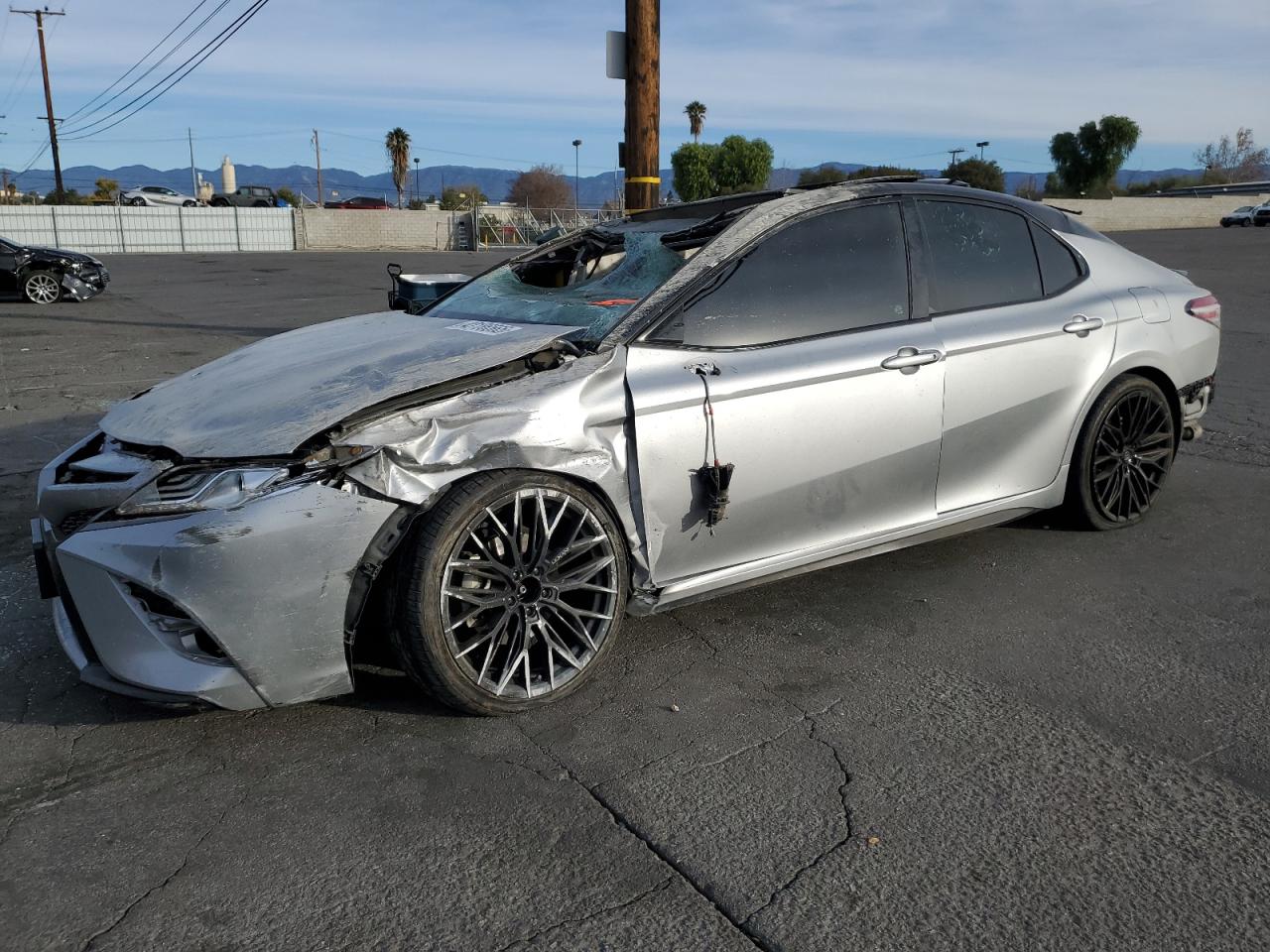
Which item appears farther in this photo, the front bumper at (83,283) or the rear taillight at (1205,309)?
the front bumper at (83,283)

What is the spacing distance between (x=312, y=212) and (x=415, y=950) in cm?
4631

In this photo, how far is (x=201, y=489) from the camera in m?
3.02

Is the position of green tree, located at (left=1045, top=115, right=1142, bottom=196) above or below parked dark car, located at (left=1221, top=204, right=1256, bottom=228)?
above

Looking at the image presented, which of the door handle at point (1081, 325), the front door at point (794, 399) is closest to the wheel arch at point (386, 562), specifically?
the front door at point (794, 399)

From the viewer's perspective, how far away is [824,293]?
156 inches

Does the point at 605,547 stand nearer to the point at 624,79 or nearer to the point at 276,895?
the point at 276,895

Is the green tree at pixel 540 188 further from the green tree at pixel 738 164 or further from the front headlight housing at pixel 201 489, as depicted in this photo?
the front headlight housing at pixel 201 489

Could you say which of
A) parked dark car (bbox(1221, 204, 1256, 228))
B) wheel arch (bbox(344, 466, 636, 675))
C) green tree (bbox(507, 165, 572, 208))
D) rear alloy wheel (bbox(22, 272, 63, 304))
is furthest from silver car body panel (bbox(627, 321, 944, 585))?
green tree (bbox(507, 165, 572, 208))

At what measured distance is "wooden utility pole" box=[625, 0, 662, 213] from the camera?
9.07 meters

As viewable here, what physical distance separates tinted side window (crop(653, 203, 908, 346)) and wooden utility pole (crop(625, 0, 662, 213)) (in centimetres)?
506

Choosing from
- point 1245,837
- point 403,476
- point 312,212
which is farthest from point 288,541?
point 312,212

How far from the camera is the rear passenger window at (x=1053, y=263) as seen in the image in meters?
4.66

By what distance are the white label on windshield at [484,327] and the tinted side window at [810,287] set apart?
1.96 feet

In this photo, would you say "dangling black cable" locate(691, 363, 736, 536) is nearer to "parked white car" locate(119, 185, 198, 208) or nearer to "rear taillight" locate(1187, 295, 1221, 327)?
"rear taillight" locate(1187, 295, 1221, 327)
